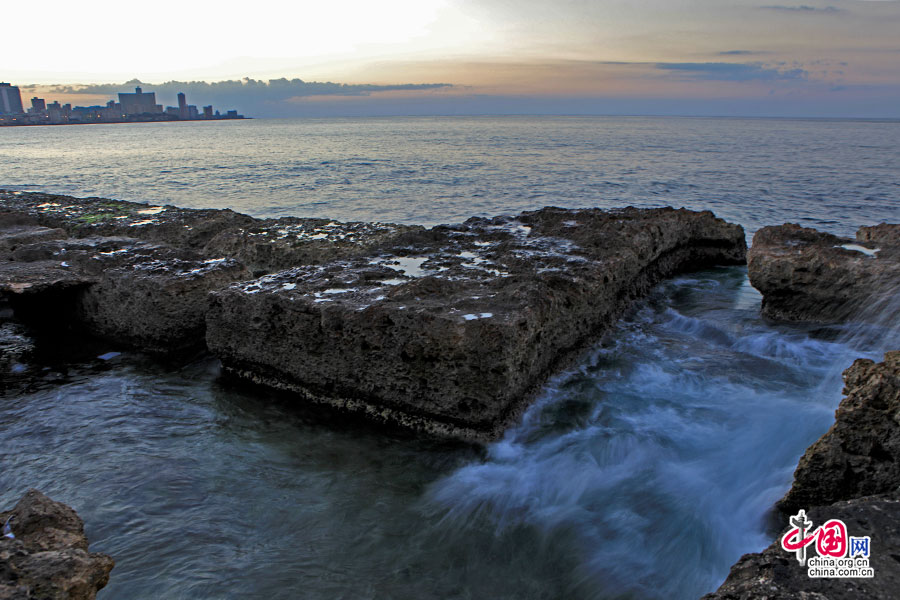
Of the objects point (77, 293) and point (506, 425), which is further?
point (77, 293)

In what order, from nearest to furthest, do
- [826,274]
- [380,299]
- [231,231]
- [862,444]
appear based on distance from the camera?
[862,444], [380,299], [826,274], [231,231]

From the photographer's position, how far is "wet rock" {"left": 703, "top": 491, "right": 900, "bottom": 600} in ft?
7.02

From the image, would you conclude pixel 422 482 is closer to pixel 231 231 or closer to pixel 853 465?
pixel 853 465

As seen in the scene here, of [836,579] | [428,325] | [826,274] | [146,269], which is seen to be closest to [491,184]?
[826,274]

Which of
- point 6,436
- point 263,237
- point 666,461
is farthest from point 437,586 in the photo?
point 263,237

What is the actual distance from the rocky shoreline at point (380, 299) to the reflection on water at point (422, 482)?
0.38 metres

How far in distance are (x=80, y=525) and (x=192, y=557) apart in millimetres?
1103

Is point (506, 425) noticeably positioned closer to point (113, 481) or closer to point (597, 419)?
point (597, 419)

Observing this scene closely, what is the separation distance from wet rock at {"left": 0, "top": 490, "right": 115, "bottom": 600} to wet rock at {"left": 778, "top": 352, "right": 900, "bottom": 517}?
417 cm

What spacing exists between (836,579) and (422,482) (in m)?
2.90

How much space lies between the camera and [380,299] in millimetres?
5285

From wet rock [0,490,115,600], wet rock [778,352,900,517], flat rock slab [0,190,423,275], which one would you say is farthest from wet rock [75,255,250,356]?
wet rock [778,352,900,517]

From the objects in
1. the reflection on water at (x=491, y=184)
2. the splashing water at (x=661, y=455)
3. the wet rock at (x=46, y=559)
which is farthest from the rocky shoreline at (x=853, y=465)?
the reflection on water at (x=491, y=184)

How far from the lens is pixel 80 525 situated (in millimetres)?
2742
